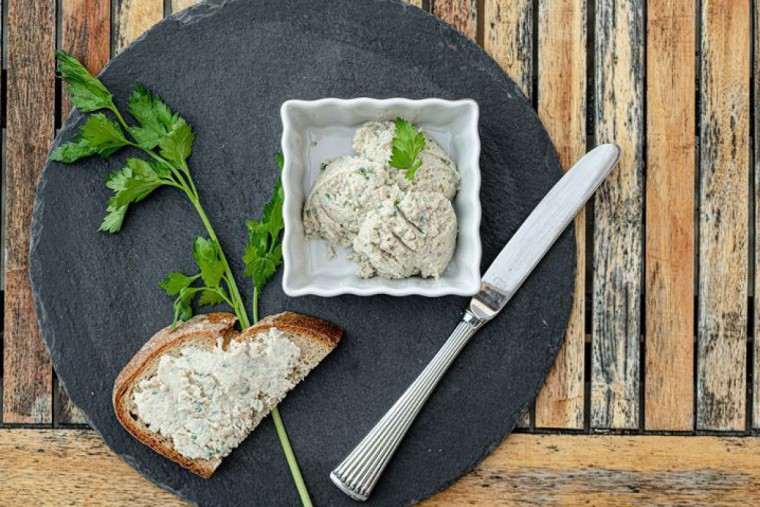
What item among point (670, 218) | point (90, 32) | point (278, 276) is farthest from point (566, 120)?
point (90, 32)

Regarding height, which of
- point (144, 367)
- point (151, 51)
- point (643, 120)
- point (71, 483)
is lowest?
point (71, 483)

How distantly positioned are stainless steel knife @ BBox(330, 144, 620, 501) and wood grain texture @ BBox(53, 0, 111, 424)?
0.90 meters

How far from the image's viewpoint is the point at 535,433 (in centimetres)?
217

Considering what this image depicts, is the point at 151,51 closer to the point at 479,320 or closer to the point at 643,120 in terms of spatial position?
the point at 479,320

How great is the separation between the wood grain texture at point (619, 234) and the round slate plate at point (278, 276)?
15 cm

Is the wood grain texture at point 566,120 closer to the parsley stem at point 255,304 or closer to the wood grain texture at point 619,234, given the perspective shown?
the wood grain texture at point 619,234

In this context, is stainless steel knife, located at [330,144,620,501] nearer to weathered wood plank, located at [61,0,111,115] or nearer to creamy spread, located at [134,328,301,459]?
creamy spread, located at [134,328,301,459]

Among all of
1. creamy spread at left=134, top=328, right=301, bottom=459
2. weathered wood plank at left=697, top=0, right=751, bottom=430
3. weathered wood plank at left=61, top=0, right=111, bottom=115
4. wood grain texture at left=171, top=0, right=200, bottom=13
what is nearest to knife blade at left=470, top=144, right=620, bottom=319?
weathered wood plank at left=697, top=0, right=751, bottom=430

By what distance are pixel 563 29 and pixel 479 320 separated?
3.20ft

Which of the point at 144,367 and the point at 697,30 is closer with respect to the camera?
the point at 144,367

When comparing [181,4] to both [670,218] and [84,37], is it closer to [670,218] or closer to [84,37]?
[84,37]

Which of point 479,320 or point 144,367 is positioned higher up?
point 479,320

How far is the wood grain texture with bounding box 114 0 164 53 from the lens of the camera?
2.19 metres

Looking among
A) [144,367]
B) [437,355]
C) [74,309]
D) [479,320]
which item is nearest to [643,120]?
[479,320]
